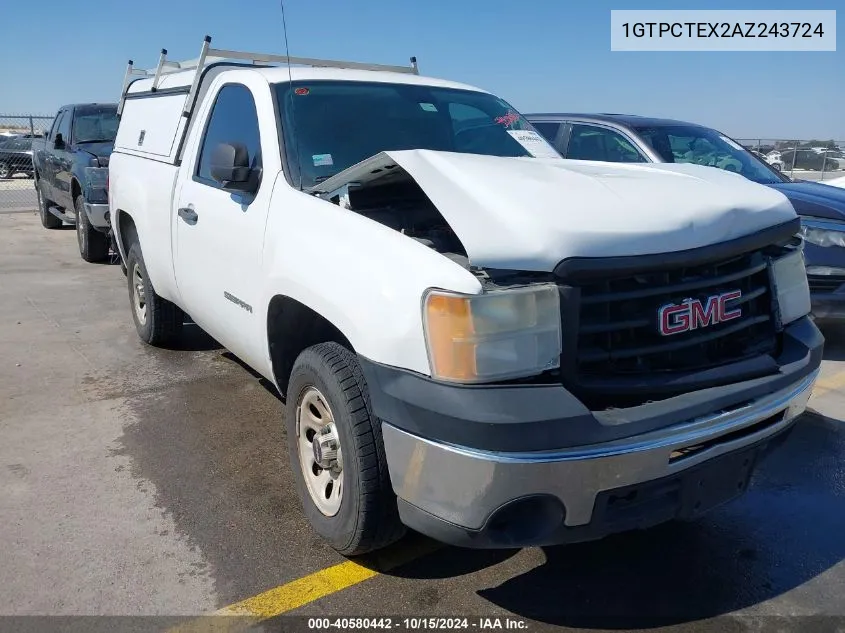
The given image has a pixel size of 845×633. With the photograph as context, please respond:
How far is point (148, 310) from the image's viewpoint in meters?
5.34

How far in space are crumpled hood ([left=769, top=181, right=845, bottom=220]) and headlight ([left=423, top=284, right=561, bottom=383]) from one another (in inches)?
166

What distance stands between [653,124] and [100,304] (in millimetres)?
5524

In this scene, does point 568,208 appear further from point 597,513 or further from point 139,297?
point 139,297

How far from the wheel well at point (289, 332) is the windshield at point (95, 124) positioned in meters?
7.70

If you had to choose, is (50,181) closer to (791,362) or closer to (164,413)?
(164,413)

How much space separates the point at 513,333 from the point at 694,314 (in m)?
0.69

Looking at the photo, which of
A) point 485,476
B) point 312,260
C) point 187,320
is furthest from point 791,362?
point 187,320

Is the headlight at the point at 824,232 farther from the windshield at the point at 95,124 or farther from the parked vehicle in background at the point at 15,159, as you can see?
the parked vehicle in background at the point at 15,159

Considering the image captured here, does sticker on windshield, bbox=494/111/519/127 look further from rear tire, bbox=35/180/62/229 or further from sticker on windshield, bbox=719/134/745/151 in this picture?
rear tire, bbox=35/180/62/229

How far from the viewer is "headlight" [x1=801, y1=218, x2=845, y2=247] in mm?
5512

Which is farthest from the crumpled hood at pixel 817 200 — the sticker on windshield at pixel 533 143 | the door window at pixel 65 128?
the door window at pixel 65 128

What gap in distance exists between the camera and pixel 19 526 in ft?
10.2

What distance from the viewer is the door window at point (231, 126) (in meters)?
3.62

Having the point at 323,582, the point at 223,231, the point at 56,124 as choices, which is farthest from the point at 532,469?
the point at 56,124
